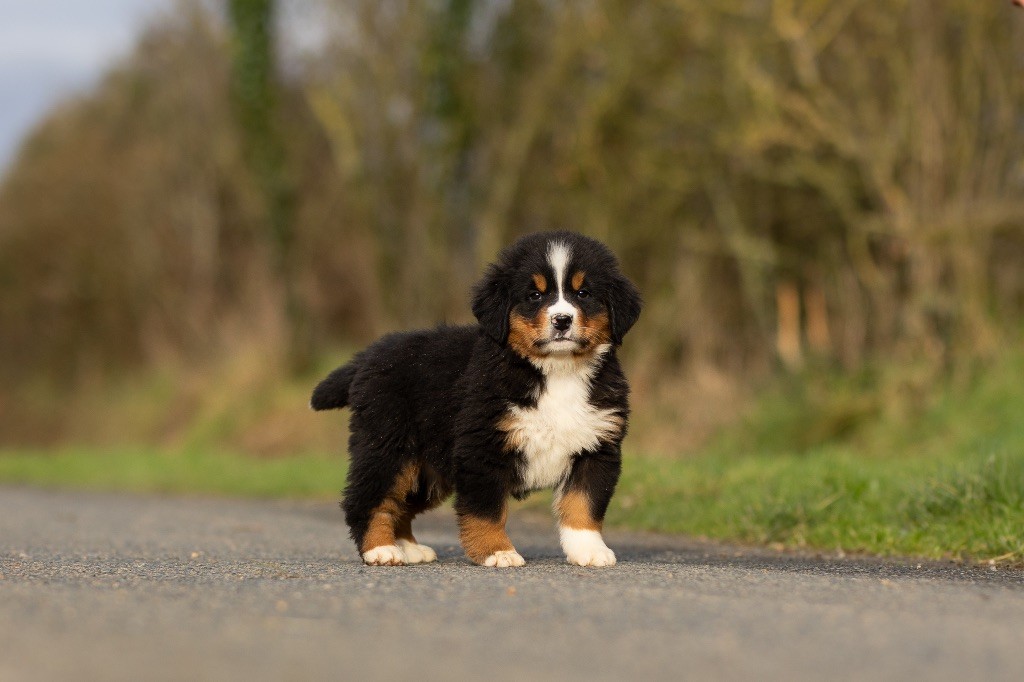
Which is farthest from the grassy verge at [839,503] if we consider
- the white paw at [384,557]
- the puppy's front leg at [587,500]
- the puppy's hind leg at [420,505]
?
the white paw at [384,557]

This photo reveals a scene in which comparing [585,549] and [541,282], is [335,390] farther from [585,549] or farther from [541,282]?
[585,549]

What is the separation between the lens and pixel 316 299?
29.0m

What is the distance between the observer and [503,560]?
6.28m

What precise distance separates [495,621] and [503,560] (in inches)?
77.4

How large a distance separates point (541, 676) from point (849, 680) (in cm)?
85

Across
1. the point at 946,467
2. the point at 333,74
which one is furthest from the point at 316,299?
the point at 946,467

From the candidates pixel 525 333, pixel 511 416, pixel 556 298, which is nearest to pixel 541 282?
pixel 556 298

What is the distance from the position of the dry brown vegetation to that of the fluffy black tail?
27.8 feet

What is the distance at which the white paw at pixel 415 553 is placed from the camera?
22.5 feet

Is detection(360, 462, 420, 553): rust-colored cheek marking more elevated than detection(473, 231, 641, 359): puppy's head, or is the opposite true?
detection(473, 231, 641, 359): puppy's head

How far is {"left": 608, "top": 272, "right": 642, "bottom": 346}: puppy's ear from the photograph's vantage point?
6.67 metres

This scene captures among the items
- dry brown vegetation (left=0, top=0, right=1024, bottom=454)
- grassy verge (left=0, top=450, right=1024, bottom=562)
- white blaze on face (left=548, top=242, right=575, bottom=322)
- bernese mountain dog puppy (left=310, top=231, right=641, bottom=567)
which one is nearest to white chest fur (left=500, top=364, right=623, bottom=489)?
bernese mountain dog puppy (left=310, top=231, right=641, bottom=567)

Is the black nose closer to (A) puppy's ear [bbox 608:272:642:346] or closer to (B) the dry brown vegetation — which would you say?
(A) puppy's ear [bbox 608:272:642:346]

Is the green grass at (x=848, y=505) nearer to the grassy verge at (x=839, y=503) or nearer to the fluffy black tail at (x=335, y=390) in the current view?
the grassy verge at (x=839, y=503)
